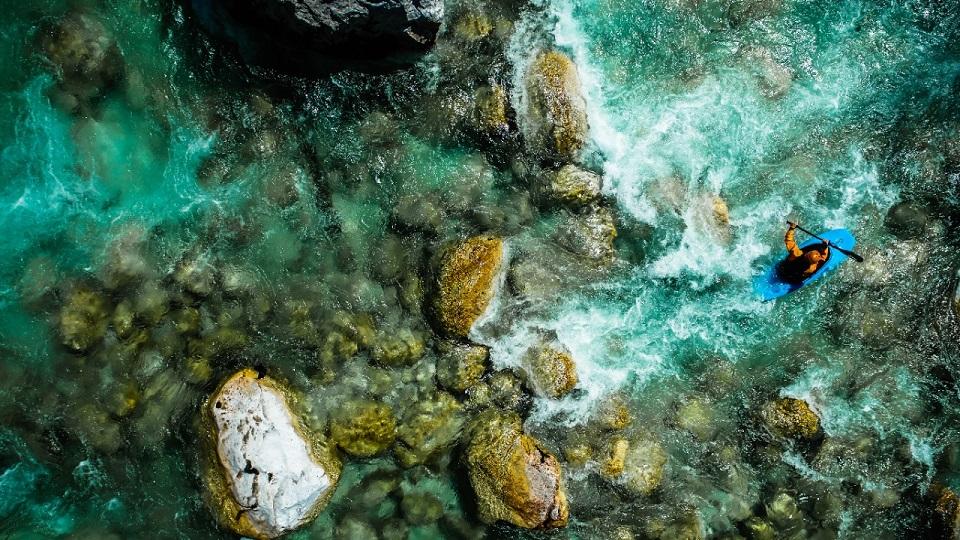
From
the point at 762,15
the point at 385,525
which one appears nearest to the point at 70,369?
the point at 385,525

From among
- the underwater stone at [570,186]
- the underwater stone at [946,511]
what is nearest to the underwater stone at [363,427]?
the underwater stone at [570,186]

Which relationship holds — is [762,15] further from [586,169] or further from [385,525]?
[385,525]

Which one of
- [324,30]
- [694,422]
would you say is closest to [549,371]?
[694,422]

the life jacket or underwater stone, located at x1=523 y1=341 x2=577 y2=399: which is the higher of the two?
the life jacket

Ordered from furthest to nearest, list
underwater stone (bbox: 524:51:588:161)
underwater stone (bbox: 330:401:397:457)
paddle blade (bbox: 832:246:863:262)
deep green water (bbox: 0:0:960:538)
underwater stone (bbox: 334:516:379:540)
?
underwater stone (bbox: 524:51:588:161) → paddle blade (bbox: 832:246:863:262) → underwater stone (bbox: 334:516:379:540) → underwater stone (bbox: 330:401:397:457) → deep green water (bbox: 0:0:960:538)

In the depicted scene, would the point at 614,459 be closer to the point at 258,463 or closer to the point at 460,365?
the point at 460,365

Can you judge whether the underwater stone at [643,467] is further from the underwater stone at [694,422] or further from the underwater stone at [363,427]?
the underwater stone at [363,427]

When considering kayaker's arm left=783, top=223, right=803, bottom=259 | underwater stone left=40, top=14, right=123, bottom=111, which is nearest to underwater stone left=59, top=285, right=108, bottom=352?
underwater stone left=40, top=14, right=123, bottom=111

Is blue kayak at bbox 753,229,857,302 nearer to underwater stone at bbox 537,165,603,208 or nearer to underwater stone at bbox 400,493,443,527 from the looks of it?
underwater stone at bbox 537,165,603,208
